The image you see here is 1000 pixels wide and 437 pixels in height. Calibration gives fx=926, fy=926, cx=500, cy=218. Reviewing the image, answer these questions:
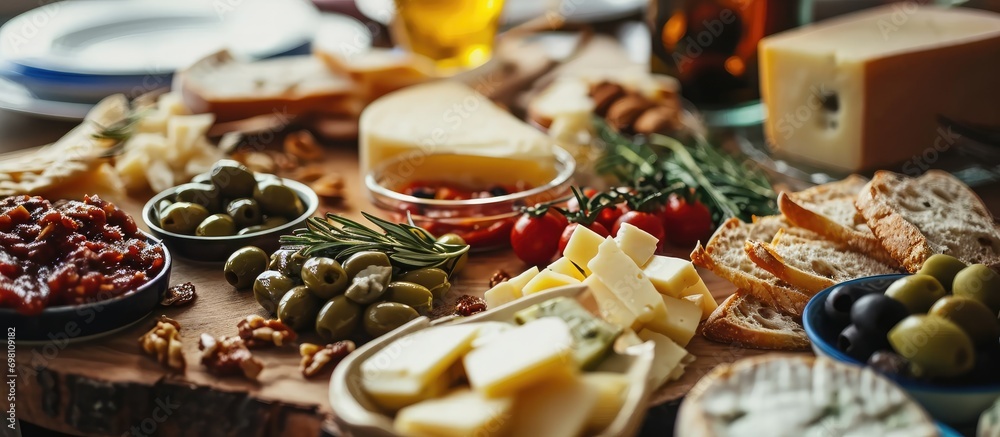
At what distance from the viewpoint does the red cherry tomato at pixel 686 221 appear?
2.03m

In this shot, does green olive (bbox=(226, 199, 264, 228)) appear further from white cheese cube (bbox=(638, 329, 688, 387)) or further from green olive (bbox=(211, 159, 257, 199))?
white cheese cube (bbox=(638, 329, 688, 387))

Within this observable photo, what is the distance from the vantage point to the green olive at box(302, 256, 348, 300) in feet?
5.42

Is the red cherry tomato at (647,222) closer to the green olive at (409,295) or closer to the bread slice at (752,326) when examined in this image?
the bread slice at (752,326)

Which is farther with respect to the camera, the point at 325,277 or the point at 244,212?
the point at 244,212

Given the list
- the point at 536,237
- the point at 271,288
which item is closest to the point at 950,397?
the point at 536,237

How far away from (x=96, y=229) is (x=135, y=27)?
68.4 inches

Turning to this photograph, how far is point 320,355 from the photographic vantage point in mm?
1529

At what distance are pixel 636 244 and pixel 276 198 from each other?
81 centimetres

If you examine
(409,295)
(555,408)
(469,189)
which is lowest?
(469,189)

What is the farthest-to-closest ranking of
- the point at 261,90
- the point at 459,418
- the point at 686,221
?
1. the point at 261,90
2. the point at 686,221
3. the point at 459,418

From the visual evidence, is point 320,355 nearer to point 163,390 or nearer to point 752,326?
point 163,390

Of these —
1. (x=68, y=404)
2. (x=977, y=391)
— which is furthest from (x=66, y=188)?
(x=977, y=391)

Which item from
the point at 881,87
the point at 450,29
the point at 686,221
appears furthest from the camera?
the point at 450,29

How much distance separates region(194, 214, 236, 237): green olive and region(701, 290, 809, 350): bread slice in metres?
0.99
